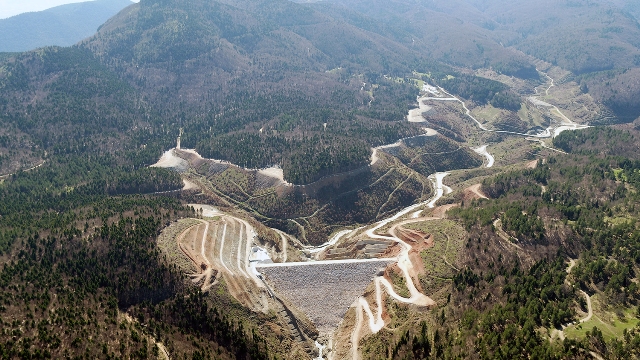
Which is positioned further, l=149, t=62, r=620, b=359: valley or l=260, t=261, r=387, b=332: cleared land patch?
l=260, t=261, r=387, b=332: cleared land patch

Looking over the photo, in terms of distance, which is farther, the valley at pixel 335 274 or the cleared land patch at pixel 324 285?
the cleared land patch at pixel 324 285

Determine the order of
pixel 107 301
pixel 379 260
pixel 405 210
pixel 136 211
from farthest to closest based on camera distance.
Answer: pixel 405 210 < pixel 136 211 < pixel 379 260 < pixel 107 301

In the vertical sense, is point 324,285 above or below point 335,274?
below

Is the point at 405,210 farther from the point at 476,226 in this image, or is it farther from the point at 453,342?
the point at 453,342

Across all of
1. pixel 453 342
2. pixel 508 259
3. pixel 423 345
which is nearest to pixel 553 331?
pixel 453 342

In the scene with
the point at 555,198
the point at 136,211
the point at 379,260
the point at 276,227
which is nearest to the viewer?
the point at 379,260

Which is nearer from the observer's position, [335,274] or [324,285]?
[324,285]

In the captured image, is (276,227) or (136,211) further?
(276,227)

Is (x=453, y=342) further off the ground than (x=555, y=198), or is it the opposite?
(x=453, y=342)

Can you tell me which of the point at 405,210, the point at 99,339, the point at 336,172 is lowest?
the point at 405,210
